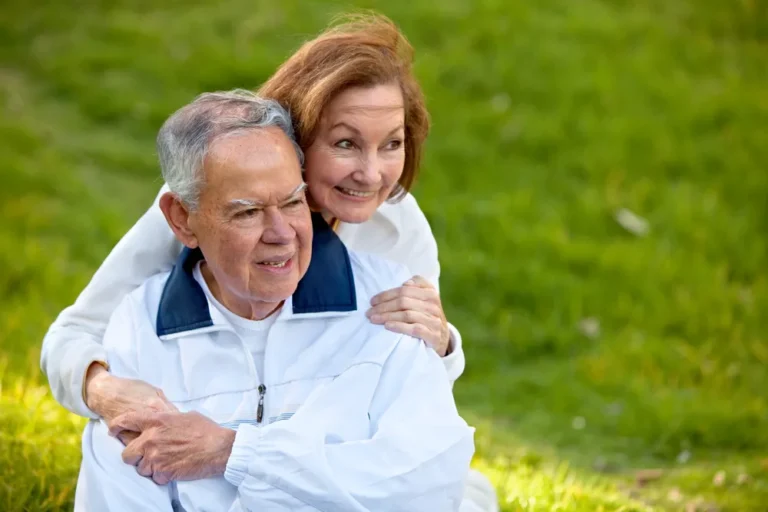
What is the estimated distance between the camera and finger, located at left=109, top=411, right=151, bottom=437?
347 cm

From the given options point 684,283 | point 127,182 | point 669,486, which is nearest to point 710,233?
point 684,283

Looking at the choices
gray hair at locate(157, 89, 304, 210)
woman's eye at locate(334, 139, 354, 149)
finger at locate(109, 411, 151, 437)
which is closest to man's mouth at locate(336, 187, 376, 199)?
woman's eye at locate(334, 139, 354, 149)

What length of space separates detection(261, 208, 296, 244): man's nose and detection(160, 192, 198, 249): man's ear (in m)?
0.30

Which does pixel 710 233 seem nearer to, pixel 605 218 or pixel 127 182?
pixel 605 218

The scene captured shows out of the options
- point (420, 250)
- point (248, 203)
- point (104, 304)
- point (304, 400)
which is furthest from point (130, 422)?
point (420, 250)

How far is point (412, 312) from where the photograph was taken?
3697 mm

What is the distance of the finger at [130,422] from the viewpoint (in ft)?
11.4

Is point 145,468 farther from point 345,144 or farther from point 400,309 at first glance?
point 345,144

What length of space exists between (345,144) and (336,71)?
28 centimetres

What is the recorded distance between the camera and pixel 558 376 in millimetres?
7527

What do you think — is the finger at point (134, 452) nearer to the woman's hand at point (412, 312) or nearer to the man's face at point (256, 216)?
the man's face at point (256, 216)

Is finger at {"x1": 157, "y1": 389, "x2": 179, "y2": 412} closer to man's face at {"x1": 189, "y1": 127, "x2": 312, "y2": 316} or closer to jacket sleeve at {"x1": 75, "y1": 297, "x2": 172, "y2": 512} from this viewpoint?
jacket sleeve at {"x1": 75, "y1": 297, "x2": 172, "y2": 512}

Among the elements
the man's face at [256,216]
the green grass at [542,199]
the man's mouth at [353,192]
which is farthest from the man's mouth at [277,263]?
the green grass at [542,199]

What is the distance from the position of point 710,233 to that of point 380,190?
5.48 metres
